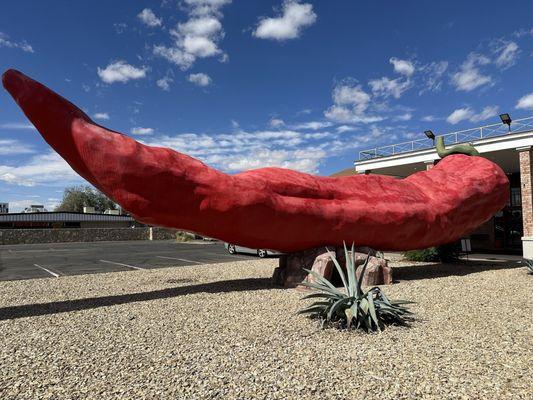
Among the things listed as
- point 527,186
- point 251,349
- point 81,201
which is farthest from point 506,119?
point 81,201

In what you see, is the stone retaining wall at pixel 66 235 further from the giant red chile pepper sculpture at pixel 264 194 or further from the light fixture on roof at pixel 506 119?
the light fixture on roof at pixel 506 119

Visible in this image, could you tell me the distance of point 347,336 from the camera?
4770 millimetres

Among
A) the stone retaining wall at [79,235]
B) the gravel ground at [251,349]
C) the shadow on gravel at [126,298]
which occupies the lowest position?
the gravel ground at [251,349]

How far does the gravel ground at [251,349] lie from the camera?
3334 mm

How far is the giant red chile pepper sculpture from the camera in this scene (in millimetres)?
6383

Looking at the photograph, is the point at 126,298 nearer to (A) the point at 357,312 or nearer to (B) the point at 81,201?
(A) the point at 357,312

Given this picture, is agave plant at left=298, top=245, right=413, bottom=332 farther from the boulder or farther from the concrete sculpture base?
the concrete sculpture base

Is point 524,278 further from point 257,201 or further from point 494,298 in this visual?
point 257,201

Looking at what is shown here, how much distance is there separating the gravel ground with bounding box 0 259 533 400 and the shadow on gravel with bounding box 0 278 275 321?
40 millimetres

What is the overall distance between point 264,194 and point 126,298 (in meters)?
3.08

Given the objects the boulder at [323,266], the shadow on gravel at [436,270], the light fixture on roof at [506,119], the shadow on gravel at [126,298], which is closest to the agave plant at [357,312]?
the boulder at [323,266]

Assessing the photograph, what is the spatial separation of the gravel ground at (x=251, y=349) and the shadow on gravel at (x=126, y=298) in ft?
0.13

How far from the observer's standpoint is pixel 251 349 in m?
4.32

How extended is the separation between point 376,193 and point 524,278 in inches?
148
